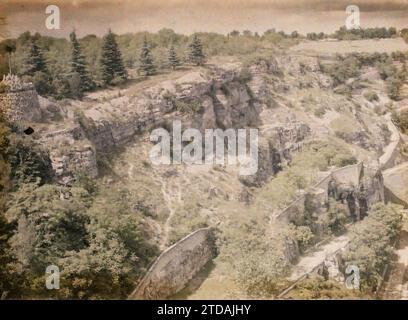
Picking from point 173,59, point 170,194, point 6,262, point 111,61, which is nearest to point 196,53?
point 173,59

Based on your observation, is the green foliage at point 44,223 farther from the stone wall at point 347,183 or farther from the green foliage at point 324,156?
the green foliage at point 324,156

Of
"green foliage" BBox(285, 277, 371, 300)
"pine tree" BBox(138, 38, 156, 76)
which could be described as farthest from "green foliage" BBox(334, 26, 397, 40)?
"green foliage" BBox(285, 277, 371, 300)

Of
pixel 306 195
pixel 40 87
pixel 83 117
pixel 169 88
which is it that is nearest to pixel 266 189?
pixel 306 195

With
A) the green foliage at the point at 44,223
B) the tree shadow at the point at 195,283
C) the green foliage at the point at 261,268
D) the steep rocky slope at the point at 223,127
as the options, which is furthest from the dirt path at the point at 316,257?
the green foliage at the point at 44,223

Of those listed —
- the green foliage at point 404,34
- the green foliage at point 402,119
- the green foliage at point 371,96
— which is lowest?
the green foliage at point 402,119

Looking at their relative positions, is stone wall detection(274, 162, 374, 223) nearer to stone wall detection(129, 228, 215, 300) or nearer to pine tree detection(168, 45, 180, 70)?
stone wall detection(129, 228, 215, 300)
